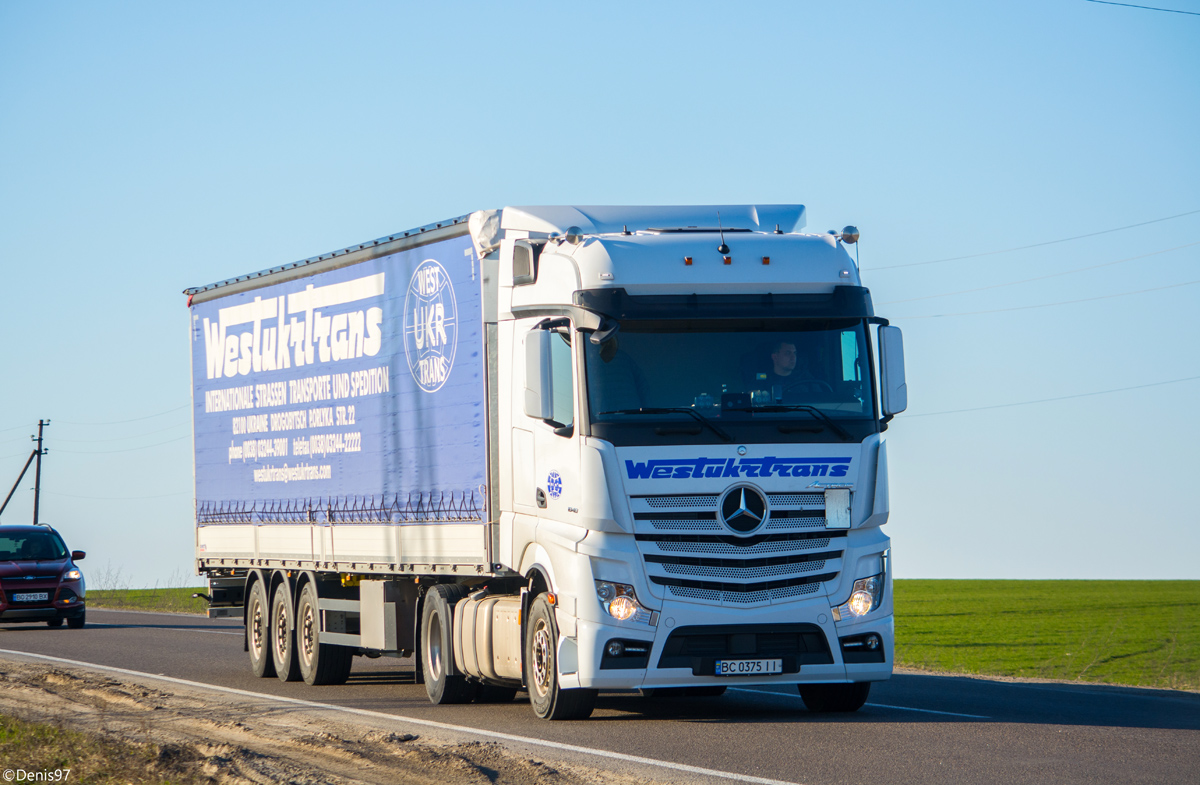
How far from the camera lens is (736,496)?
10.9 m

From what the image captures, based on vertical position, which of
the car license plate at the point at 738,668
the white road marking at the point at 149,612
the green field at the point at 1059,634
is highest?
the car license plate at the point at 738,668

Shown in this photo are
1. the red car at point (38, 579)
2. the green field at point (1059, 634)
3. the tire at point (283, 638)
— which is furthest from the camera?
the red car at point (38, 579)

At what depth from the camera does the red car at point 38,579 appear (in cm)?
2714

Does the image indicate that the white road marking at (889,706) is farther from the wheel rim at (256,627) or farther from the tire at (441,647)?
the wheel rim at (256,627)

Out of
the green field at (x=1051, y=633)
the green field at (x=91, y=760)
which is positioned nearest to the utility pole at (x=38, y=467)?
the green field at (x=1051, y=633)

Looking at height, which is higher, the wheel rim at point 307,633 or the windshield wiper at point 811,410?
the windshield wiper at point 811,410

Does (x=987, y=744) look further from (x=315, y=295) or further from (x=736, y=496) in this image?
(x=315, y=295)

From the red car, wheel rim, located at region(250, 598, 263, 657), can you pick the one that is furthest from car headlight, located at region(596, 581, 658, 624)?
the red car

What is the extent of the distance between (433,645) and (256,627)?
4541 millimetres

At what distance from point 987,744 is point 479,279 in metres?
5.68

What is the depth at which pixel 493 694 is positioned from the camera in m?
14.1

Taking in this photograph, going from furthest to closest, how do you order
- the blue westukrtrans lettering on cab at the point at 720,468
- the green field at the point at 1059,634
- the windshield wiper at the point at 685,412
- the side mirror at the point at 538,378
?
the green field at the point at 1059,634
the side mirror at the point at 538,378
the windshield wiper at the point at 685,412
the blue westukrtrans lettering on cab at the point at 720,468

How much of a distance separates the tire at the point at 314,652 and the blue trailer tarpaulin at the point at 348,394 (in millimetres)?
964

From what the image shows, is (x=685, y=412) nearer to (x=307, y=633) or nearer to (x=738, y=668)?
(x=738, y=668)
